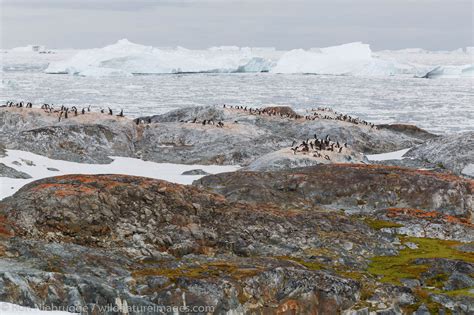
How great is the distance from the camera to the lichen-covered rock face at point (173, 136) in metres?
31.3

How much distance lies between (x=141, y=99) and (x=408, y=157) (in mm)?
55133

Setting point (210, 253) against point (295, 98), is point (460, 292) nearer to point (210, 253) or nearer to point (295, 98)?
point (210, 253)

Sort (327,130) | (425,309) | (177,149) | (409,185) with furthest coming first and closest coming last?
(327,130) < (177,149) < (409,185) < (425,309)

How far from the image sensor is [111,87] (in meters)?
106

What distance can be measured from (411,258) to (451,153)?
20.4 meters

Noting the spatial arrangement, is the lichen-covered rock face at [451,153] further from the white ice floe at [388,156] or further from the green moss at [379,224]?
the green moss at [379,224]

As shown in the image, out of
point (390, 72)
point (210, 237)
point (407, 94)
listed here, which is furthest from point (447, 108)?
point (390, 72)

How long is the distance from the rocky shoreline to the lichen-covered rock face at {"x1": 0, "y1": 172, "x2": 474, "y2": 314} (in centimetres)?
3

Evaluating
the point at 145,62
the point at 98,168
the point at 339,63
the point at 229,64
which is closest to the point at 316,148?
the point at 98,168

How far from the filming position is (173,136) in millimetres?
36219

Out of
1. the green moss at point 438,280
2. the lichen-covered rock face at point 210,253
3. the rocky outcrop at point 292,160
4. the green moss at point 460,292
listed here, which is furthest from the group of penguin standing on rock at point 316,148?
the green moss at point 460,292

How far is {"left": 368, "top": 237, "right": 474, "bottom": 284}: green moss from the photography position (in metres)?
12.6

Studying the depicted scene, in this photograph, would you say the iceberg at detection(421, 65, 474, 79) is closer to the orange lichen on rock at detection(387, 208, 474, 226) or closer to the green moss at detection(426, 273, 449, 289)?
the orange lichen on rock at detection(387, 208, 474, 226)

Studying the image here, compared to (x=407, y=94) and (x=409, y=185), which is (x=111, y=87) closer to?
(x=407, y=94)
